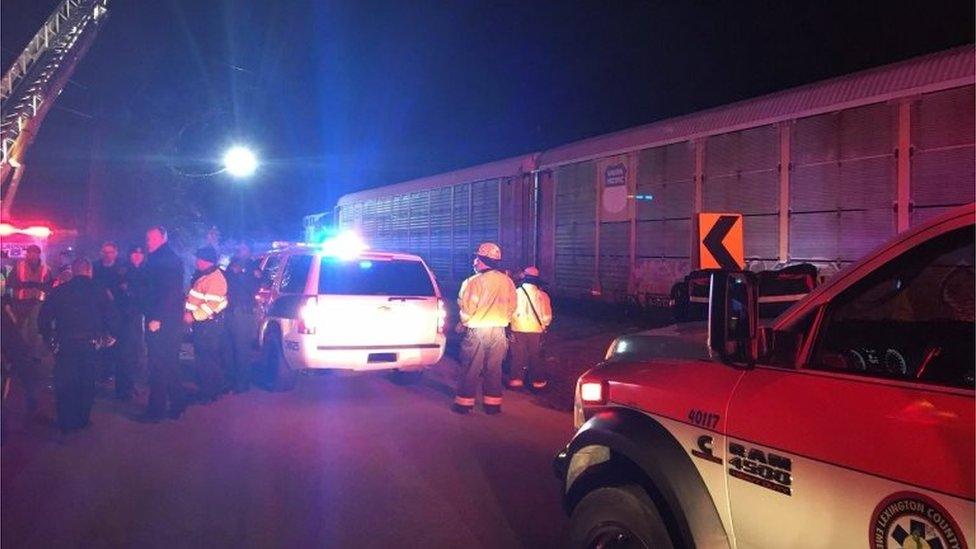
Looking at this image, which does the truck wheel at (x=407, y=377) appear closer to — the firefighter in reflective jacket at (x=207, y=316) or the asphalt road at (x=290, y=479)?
the asphalt road at (x=290, y=479)

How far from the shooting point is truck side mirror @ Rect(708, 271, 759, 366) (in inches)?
110

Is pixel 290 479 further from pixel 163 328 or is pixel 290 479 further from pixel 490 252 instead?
pixel 490 252

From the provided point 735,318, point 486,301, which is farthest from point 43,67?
point 735,318

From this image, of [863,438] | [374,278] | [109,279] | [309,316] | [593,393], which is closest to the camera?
[863,438]

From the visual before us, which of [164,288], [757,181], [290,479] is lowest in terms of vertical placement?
[290,479]

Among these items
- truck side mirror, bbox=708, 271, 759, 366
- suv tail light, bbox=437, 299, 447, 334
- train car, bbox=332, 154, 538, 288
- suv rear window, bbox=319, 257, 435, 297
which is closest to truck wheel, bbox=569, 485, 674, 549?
truck side mirror, bbox=708, 271, 759, 366

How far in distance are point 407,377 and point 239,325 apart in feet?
7.62

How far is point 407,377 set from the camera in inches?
425

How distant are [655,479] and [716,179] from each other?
8.44m

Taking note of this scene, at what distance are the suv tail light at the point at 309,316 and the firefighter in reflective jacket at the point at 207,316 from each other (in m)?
0.95

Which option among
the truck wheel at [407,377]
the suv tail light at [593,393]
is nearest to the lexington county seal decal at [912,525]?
the suv tail light at [593,393]

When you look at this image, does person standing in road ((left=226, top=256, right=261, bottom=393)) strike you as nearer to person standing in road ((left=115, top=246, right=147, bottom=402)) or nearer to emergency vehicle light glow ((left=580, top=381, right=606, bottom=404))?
person standing in road ((left=115, top=246, right=147, bottom=402))

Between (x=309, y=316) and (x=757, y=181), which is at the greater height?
(x=757, y=181)

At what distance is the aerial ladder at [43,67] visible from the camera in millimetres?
10883
